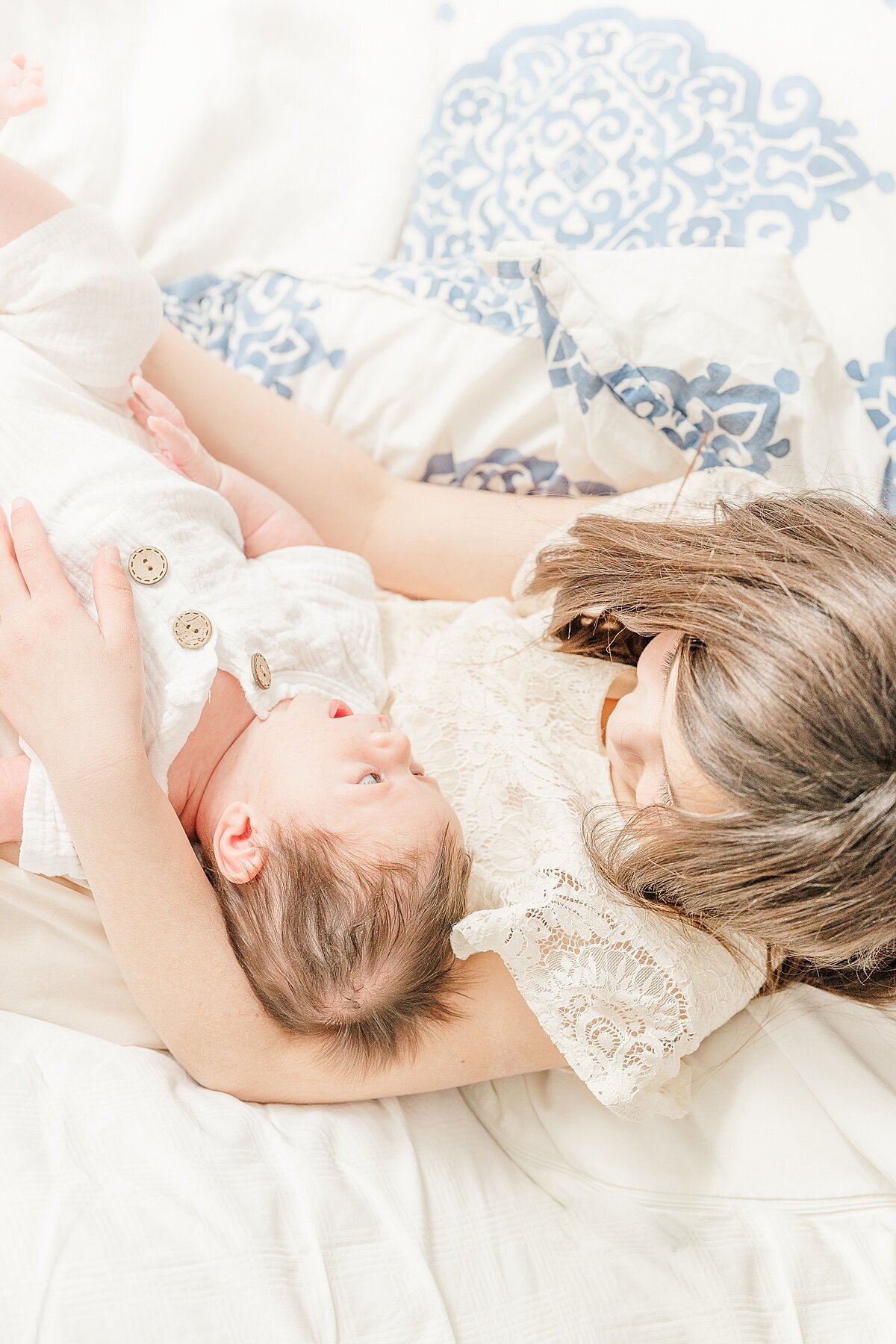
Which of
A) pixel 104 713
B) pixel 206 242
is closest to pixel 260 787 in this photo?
pixel 104 713

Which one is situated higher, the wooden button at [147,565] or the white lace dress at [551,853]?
the wooden button at [147,565]

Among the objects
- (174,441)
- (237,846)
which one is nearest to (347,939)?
(237,846)

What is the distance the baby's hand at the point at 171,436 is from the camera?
3.86ft

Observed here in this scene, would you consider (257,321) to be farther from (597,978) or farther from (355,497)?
(597,978)

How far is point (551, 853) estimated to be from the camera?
40.0 inches

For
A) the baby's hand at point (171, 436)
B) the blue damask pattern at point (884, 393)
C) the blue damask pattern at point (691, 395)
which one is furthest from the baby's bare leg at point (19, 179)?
the blue damask pattern at point (884, 393)

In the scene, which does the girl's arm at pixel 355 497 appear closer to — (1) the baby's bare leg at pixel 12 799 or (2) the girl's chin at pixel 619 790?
(2) the girl's chin at pixel 619 790

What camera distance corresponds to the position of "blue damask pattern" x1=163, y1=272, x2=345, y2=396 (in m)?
1.45

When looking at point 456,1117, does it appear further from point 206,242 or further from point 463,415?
point 206,242

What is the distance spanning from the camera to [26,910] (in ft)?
3.34

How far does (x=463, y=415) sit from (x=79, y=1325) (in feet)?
3.70

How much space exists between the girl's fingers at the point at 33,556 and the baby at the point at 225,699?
0.08 ft

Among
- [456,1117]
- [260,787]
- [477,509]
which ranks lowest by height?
[456,1117]

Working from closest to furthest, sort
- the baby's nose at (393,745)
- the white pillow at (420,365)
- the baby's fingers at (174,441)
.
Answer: the baby's nose at (393,745), the baby's fingers at (174,441), the white pillow at (420,365)
